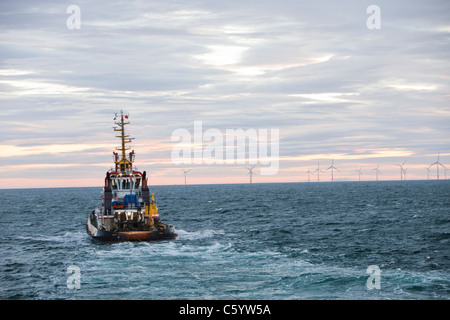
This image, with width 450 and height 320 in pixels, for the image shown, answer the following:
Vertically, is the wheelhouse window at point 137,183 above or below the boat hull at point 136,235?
above

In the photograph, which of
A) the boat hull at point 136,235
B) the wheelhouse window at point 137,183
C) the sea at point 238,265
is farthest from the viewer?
the wheelhouse window at point 137,183

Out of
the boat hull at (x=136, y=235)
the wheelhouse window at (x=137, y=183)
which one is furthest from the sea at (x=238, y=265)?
the wheelhouse window at (x=137, y=183)

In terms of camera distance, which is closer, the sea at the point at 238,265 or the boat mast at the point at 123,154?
the sea at the point at 238,265

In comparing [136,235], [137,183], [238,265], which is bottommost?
[238,265]

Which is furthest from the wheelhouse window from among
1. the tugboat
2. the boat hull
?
the boat hull

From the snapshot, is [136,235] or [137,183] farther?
[137,183]

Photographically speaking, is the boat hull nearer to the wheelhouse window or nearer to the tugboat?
the tugboat

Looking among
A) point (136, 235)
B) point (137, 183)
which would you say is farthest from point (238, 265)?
point (137, 183)

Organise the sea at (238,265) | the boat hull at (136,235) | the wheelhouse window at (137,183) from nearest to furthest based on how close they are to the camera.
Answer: the sea at (238,265)
the boat hull at (136,235)
the wheelhouse window at (137,183)

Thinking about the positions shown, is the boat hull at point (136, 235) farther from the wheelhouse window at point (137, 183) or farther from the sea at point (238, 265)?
the wheelhouse window at point (137, 183)

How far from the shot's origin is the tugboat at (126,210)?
55562mm

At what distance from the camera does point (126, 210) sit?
60.6 meters

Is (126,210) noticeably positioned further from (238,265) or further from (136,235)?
(238,265)
